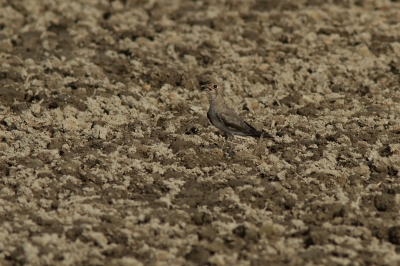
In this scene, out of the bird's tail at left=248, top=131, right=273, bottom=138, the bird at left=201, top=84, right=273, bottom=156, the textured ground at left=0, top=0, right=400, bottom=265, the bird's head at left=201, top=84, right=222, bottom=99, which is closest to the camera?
the textured ground at left=0, top=0, right=400, bottom=265

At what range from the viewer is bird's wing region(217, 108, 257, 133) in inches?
291

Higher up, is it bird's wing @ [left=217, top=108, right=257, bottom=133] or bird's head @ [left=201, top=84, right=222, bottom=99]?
bird's head @ [left=201, top=84, right=222, bottom=99]

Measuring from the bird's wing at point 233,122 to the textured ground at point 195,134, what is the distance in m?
0.25

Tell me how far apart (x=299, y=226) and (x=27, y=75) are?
484cm

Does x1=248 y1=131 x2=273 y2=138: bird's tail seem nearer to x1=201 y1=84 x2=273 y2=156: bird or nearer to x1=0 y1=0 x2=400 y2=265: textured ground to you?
x1=201 y1=84 x2=273 y2=156: bird

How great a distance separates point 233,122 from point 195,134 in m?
0.64

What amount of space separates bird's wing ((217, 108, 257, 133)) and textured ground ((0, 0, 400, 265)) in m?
0.25

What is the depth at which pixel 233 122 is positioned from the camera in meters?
7.43

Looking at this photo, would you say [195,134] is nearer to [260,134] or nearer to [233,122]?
[233,122]

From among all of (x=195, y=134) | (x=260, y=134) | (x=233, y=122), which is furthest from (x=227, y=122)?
(x=195, y=134)

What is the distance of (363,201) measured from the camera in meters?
6.35

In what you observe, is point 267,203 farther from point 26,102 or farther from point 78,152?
point 26,102

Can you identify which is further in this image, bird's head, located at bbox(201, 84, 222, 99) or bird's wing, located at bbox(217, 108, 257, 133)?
bird's head, located at bbox(201, 84, 222, 99)

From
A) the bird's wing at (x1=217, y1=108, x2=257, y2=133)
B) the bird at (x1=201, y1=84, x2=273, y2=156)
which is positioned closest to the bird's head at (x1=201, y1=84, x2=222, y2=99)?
Result: the bird at (x1=201, y1=84, x2=273, y2=156)
